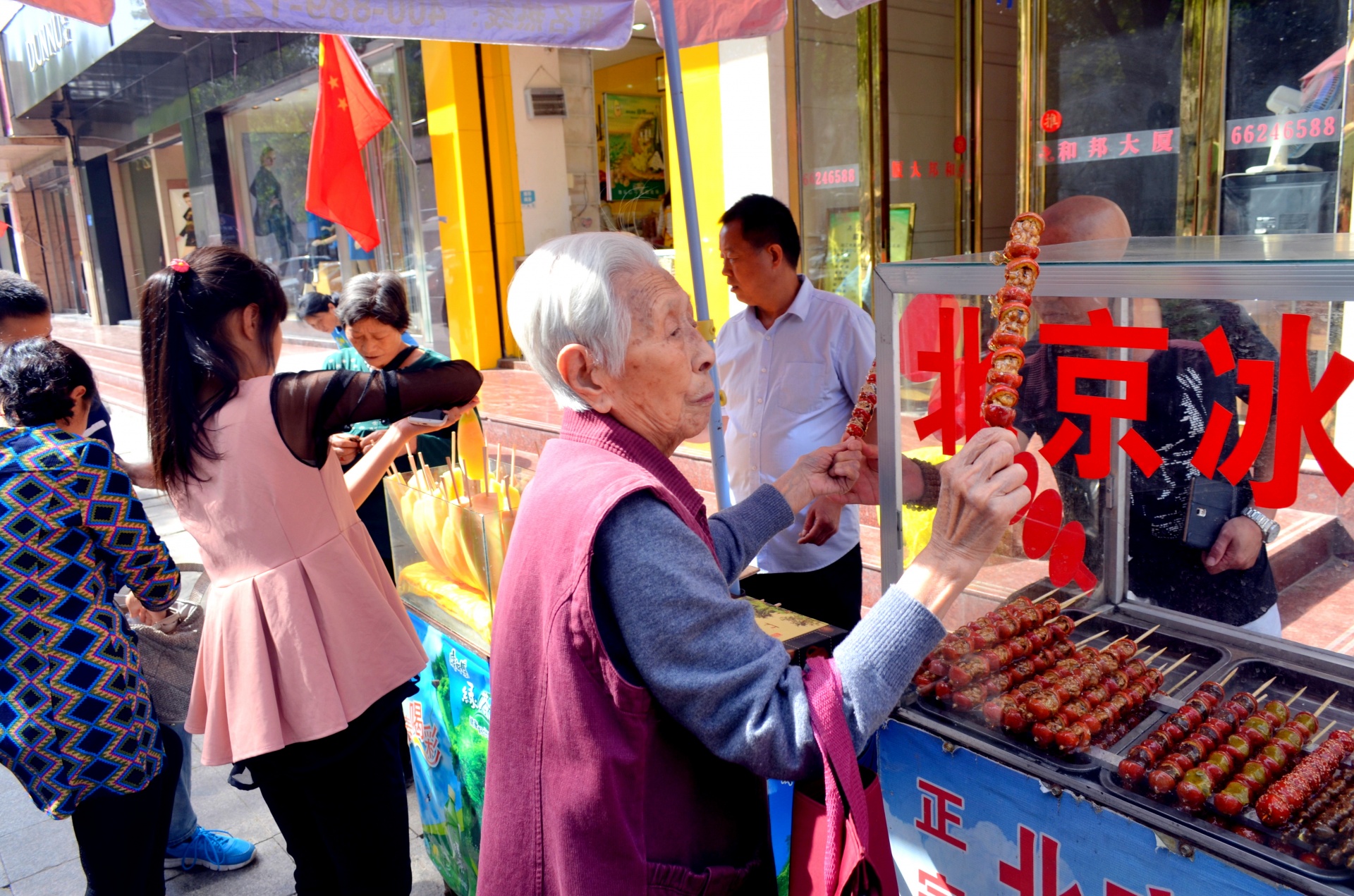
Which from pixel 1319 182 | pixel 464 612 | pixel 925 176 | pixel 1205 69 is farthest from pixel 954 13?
pixel 464 612

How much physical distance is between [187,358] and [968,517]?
174 centimetres

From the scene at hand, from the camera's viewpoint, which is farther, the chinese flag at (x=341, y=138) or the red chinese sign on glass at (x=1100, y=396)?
the chinese flag at (x=341, y=138)

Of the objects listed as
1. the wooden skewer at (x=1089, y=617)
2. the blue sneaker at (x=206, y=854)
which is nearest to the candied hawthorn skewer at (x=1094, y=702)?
the wooden skewer at (x=1089, y=617)

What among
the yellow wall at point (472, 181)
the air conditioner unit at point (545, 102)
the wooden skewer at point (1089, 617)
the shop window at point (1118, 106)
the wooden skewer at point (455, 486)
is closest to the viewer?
the wooden skewer at point (1089, 617)

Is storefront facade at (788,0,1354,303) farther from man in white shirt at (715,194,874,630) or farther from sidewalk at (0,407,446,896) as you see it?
sidewalk at (0,407,446,896)

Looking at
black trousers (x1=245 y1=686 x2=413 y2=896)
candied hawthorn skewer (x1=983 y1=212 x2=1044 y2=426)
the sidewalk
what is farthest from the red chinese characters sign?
the sidewalk

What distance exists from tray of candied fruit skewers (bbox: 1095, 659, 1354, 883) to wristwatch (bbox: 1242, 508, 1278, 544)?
→ 0.24 meters

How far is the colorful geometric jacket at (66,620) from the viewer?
81.3 inches

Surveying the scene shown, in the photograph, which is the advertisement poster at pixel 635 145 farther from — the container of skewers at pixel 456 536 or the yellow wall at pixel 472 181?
the container of skewers at pixel 456 536

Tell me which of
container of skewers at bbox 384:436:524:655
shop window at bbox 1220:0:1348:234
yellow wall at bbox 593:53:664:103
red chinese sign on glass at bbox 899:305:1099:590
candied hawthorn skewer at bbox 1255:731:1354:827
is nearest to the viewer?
candied hawthorn skewer at bbox 1255:731:1354:827

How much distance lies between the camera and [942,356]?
5.35 feet

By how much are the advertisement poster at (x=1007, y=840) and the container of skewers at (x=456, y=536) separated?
123 cm

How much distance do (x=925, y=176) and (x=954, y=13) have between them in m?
1.18

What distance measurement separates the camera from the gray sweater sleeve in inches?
44.6
